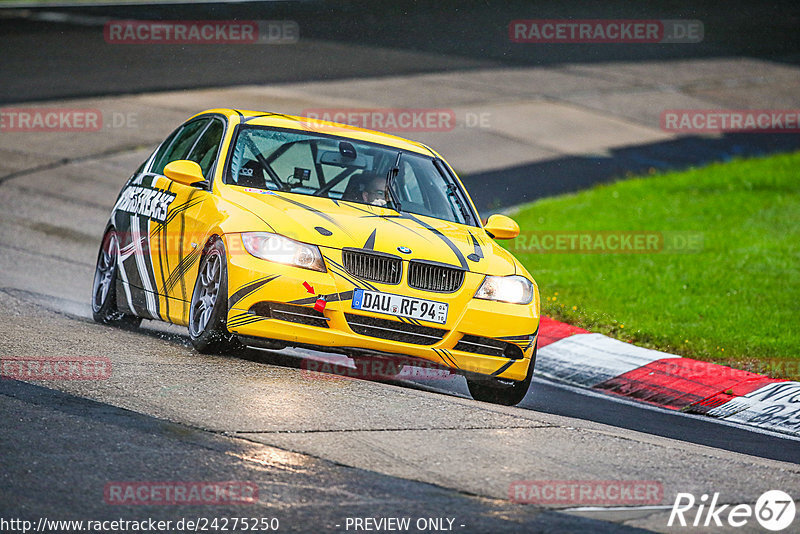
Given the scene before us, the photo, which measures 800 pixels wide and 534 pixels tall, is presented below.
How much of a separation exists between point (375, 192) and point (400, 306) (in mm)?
1446

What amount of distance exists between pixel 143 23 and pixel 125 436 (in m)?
25.1

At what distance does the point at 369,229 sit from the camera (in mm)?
7922

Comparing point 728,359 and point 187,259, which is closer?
point 187,259

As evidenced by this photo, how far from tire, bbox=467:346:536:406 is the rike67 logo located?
2.27 metres

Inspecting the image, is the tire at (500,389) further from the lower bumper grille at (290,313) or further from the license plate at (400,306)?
the lower bumper grille at (290,313)

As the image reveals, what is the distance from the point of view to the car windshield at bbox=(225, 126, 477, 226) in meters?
8.70

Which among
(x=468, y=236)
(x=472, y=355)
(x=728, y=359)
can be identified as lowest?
(x=728, y=359)

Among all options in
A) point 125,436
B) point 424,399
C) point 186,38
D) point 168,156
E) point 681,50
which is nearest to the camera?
point 125,436

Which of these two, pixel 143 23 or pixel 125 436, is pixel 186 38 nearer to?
pixel 143 23

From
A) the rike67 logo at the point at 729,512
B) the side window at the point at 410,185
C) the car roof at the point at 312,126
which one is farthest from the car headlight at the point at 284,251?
the rike67 logo at the point at 729,512

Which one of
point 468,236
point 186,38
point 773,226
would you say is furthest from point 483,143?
point 468,236

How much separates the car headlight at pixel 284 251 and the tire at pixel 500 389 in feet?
4.22

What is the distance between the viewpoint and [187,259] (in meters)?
8.33

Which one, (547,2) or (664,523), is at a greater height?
(547,2)
